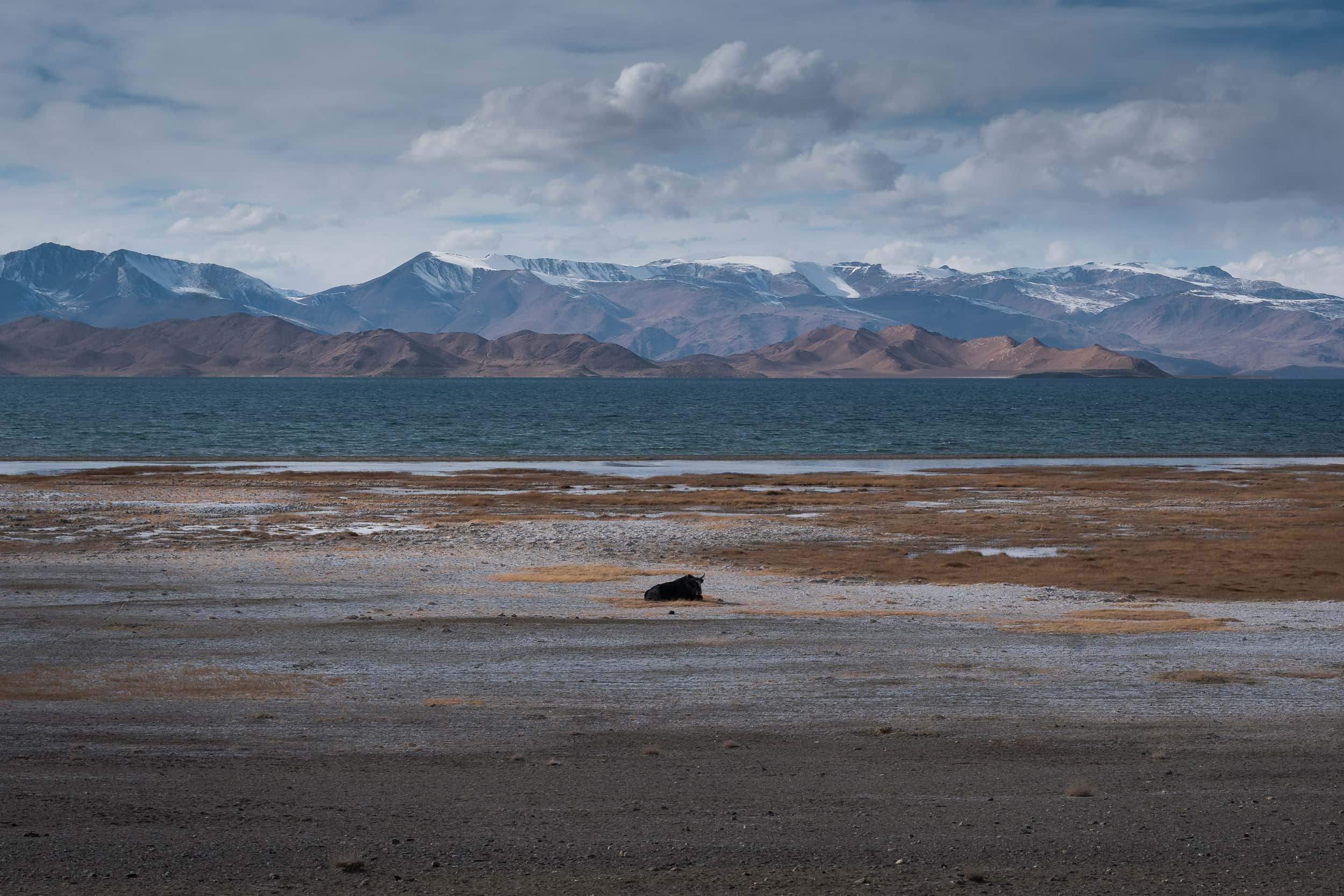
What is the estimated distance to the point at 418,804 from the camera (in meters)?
10.3

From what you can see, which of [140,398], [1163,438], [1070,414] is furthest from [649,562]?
[140,398]

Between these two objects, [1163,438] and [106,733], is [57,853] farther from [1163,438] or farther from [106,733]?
[1163,438]

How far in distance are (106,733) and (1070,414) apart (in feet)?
483

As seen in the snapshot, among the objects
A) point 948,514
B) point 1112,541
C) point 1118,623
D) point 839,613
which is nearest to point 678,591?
point 839,613

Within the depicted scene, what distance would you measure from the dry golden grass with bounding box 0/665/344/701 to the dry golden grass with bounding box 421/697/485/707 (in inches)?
60.6

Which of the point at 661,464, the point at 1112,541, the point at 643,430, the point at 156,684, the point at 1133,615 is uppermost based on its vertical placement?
the point at 643,430

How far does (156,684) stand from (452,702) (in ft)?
12.4

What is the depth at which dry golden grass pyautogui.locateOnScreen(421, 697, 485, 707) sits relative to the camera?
1410cm

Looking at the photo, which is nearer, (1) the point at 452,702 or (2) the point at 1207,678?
(1) the point at 452,702

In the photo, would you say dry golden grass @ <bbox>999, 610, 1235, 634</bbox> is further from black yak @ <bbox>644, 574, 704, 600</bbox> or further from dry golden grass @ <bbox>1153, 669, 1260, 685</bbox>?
black yak @ <bbox>644, 574, 704, 600</bbox>

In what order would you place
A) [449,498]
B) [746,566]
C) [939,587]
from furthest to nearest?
[449,498], [746,566], [939,587]

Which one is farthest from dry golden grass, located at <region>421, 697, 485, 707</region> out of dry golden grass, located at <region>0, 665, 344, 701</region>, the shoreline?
the shoreline

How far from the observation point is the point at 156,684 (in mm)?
14969

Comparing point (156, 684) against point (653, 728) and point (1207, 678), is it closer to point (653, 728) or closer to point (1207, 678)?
point (653, 728)
